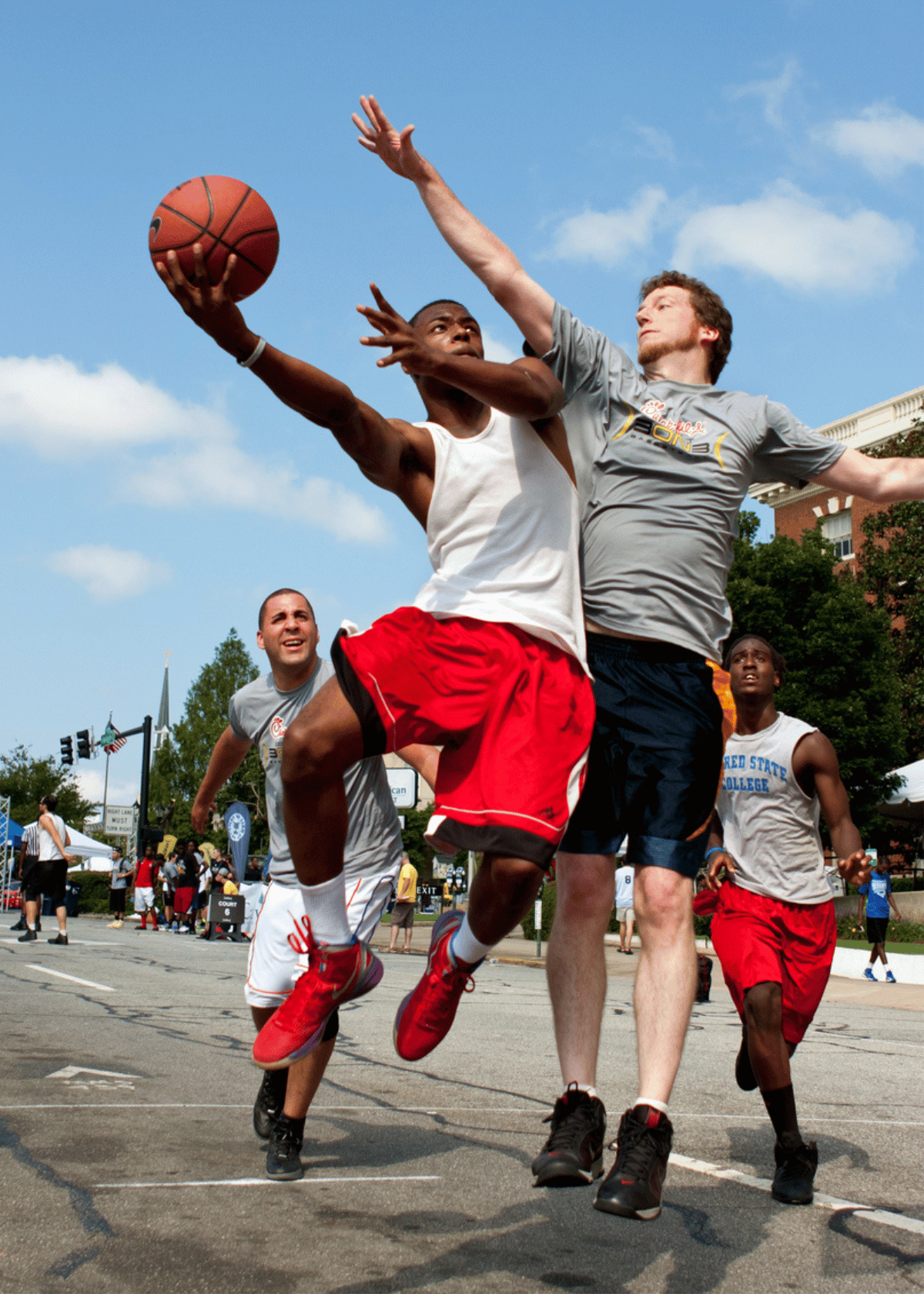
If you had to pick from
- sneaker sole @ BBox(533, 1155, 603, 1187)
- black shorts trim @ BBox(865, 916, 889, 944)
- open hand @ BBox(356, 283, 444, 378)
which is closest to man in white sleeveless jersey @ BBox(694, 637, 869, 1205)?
sneaker sole @ BBox(533, 1155, 603, 1187)

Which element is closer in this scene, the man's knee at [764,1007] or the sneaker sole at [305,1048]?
the sneaker sole at [305,1048]

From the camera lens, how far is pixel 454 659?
10.7ft

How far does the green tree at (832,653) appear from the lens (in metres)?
33.9

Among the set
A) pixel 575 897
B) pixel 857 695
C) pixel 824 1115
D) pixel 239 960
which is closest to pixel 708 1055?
pixel 824 1115

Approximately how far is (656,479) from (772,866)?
7.60 ft

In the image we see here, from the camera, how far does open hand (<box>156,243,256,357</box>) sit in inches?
122

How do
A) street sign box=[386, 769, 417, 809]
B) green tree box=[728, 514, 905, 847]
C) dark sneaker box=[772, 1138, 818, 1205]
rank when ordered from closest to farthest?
dark sneaker box=[772, 1138, 818, 1205] → street sign box=[386, 769, 417, 809] → green tree box=[728, 514, 905, 847]

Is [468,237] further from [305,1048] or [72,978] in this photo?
[72,978]

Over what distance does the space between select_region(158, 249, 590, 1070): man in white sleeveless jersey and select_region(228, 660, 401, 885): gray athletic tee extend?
144 cm

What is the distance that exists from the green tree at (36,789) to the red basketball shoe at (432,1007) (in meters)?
66.2

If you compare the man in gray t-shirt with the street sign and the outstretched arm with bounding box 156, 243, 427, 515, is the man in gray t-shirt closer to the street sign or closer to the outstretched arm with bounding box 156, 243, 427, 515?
the outstretched arm with bounding box 156, 243, 427, 515

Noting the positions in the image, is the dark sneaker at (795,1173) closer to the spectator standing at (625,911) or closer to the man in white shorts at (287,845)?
the man in white shorts at (287,845)

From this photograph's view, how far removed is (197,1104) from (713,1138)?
228cm

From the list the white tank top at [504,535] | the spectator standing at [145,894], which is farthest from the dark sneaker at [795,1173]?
the spectator standing at [145,894]
